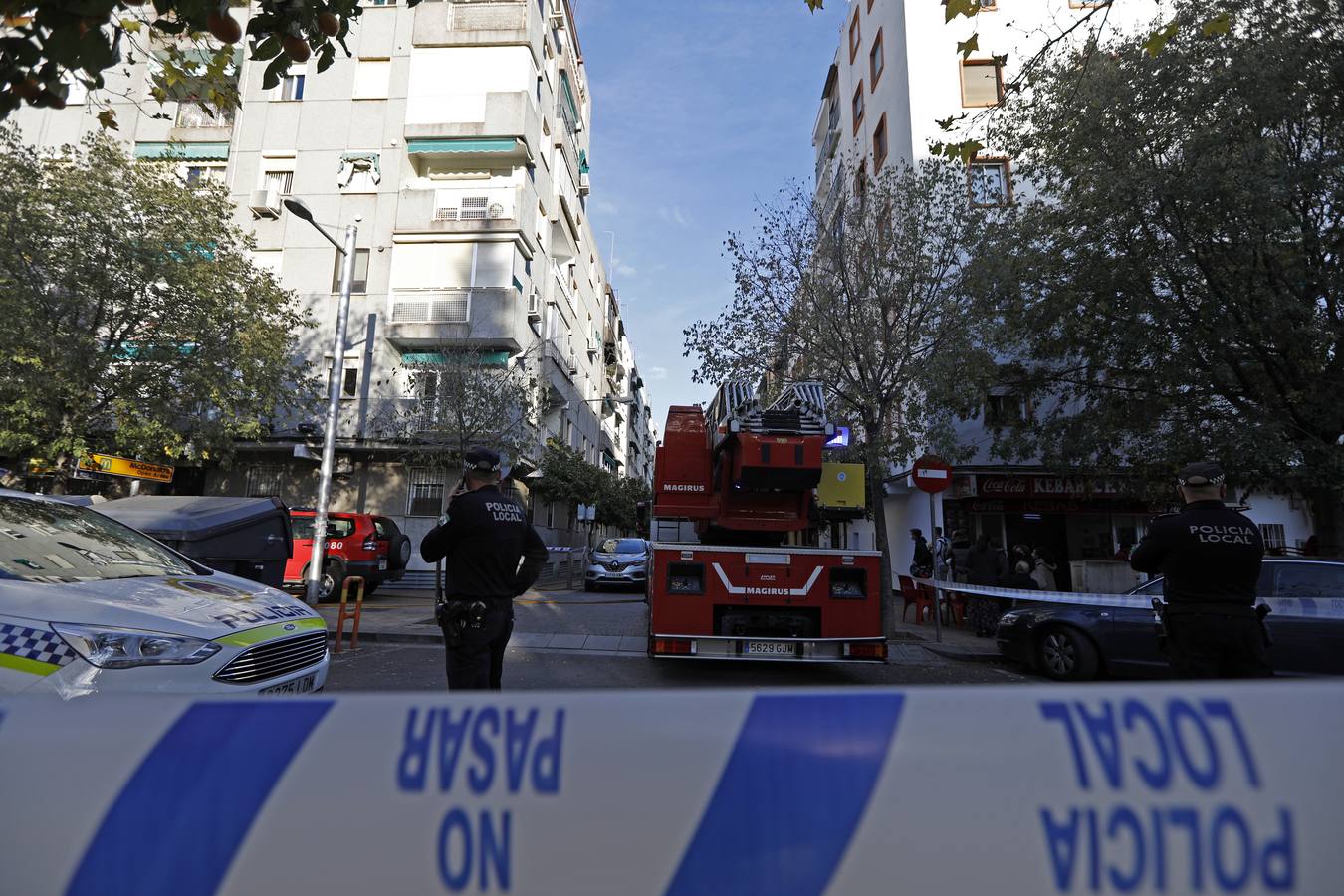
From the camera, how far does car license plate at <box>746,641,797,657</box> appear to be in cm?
684

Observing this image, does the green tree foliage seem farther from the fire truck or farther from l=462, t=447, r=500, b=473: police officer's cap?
l=462, t=447, r=500, b=473: police officer's cap

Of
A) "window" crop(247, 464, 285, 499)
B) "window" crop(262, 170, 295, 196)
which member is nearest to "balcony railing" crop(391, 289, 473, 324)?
"window" crop(262, 170, 295, 196)

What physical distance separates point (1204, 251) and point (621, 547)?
1463cm

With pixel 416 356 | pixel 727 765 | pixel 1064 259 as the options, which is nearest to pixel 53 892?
pixel 727 765

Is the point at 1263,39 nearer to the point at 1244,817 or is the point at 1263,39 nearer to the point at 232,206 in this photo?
the point at 1244,817

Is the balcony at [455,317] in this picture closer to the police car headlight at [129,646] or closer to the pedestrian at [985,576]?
the pedestrian at [985,576]

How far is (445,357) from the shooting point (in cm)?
2080

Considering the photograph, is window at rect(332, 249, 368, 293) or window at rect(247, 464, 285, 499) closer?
window at rect(247, 464, 285, 499)

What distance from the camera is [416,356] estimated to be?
22.8 meters

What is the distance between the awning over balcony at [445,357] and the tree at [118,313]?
4995mm

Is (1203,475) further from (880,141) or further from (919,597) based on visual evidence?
(880,141)

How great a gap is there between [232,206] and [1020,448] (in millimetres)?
18016

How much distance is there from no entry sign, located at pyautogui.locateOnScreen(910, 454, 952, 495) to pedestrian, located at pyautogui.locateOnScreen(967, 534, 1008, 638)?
2.17 metres

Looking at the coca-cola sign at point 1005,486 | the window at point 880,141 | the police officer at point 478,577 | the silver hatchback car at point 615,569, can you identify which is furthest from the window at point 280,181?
the police officer at point 478,577
